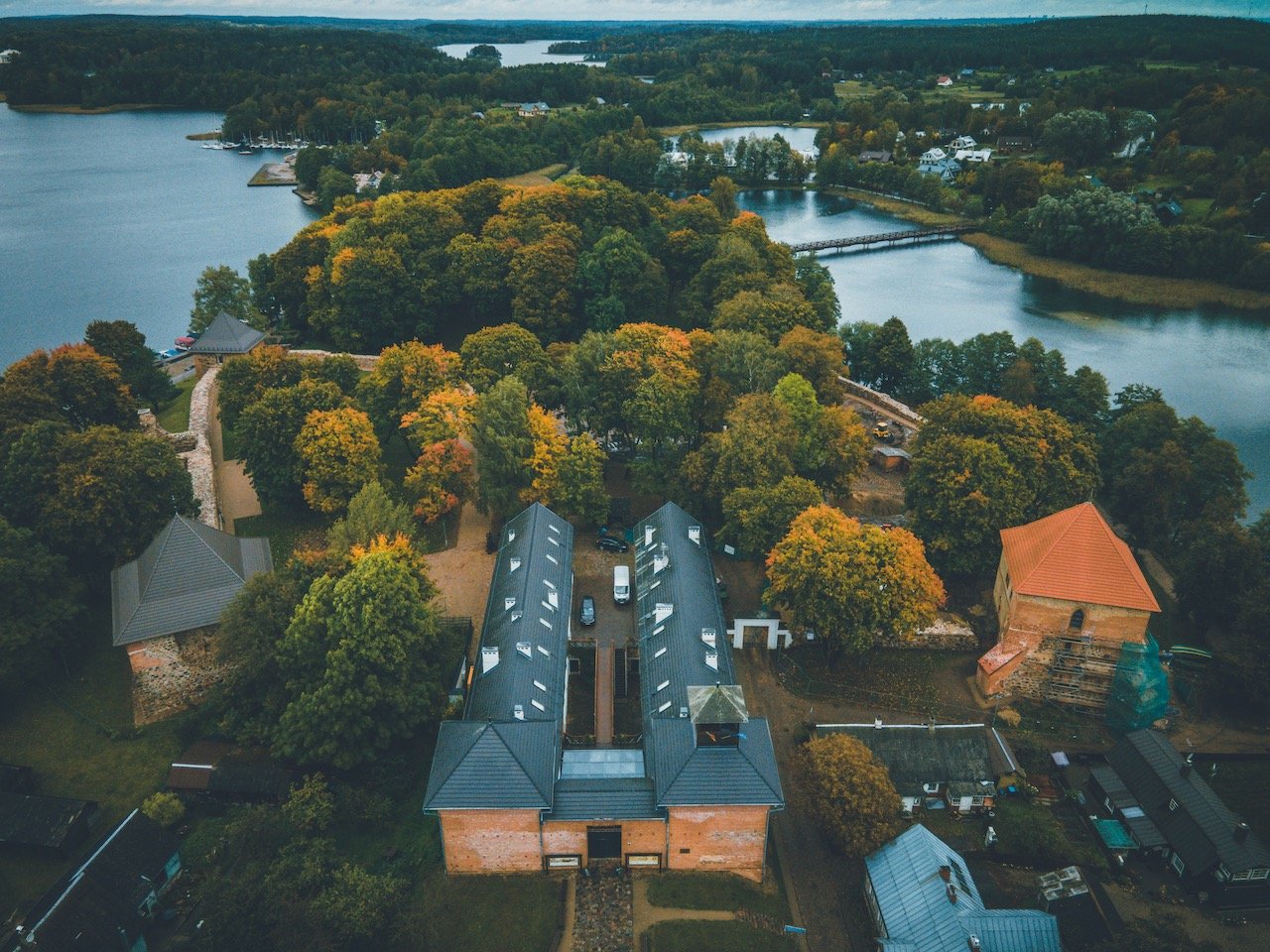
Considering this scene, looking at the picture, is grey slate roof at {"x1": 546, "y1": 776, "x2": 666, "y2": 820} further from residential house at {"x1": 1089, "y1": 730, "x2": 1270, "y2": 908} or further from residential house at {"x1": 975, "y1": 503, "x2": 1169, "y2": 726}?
residential house at {"x1": 1089, "y1": 730, "x2": 1270, "y2": 908}

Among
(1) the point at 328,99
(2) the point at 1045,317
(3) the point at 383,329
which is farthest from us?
(1) the point at 328,99

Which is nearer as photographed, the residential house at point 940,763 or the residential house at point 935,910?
the residential house at point 935,910

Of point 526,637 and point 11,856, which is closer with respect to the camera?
point 11,856

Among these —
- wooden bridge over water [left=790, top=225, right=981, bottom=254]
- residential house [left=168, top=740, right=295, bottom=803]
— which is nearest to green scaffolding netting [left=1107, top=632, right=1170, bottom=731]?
residential house [left=168, top=740, right=295, bottom=803]

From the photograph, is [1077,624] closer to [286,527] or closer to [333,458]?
[333,458]

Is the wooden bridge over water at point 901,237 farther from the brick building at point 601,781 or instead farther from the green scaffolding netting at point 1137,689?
the brick building at point 601,781

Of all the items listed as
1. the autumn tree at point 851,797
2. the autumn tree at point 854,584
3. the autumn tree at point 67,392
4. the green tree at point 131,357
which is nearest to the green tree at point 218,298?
the green tree at point 131,357

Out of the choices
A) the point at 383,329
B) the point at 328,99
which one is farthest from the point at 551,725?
the point at 328,99

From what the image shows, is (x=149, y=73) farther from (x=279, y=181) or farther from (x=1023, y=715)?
(x=1023, y=715)
